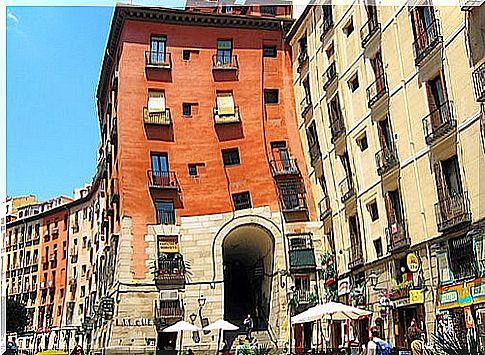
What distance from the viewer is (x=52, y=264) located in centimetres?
3616

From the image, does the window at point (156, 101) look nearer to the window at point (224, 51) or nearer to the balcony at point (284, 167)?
the window at point (224, 51)

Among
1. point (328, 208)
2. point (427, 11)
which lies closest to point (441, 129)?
point (427, 11)

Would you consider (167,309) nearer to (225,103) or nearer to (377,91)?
(225,103)

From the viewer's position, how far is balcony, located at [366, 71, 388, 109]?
15.2m

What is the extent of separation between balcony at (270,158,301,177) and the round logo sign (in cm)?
716

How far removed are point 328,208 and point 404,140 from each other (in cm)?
508

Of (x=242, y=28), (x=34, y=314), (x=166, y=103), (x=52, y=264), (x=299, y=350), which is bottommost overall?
(x=299, y=350)

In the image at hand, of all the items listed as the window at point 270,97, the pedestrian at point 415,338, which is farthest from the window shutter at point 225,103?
the pedestrian at point 415,338

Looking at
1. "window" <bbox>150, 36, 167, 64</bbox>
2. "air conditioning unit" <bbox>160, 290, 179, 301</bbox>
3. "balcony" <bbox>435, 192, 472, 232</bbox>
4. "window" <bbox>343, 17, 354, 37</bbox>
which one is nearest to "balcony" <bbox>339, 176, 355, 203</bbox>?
"window" <bbox>343, 17, 354, 37</bbox>

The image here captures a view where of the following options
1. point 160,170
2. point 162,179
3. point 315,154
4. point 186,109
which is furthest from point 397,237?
point 186,109

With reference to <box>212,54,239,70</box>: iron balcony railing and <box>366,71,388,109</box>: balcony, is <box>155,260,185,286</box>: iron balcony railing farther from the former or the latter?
<box>366,71,388,109</box>: balcony

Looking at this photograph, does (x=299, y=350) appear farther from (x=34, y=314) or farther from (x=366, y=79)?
(x=34, y=314)

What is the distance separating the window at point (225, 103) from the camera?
2081cm

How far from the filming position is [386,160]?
15109mm
